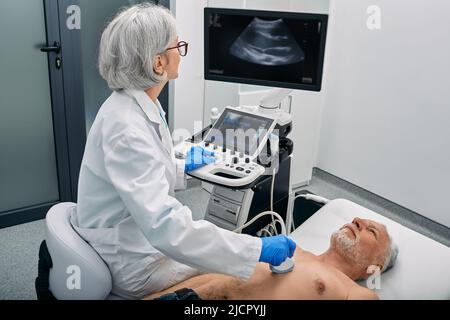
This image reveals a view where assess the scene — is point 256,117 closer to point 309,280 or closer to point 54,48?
point 309,280

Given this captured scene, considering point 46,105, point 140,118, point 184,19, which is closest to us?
point 140,118

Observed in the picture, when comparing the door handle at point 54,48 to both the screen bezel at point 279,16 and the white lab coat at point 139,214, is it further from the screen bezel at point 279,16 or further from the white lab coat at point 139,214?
the white lab coat at point 139,214

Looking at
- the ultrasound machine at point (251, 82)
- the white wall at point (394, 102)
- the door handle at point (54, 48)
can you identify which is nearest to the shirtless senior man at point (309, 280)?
the ultrasound machine at point (251, 82)

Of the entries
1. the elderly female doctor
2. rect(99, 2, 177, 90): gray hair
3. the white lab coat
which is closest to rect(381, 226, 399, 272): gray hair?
the elderly female doctor

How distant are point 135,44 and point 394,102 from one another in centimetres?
184

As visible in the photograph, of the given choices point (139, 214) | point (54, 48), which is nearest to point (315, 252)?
point (139, 214)

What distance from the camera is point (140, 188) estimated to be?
3.47 feet

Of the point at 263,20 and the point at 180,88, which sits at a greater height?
the point at 263,20
